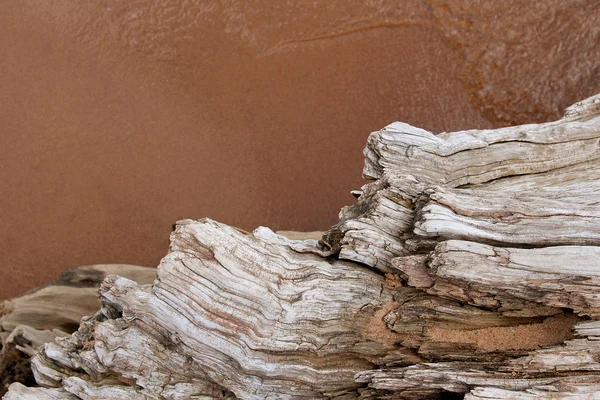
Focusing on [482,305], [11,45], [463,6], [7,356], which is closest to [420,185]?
[482,305]

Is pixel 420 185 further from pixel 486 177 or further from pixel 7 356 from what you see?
pixel 7 356

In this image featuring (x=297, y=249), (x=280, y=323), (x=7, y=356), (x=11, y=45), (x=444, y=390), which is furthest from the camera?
(x=11, y=45)

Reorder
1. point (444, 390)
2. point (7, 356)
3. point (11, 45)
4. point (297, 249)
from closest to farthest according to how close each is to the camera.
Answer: point (444, 390) → point (297, 249) → point (7, 356) → point (11, 45)


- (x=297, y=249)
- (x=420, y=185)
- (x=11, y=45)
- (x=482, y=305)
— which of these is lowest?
(x=482, y=305)

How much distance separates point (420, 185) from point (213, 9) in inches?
157

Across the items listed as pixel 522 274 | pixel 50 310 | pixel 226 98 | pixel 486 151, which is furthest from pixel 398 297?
pixel 50 310

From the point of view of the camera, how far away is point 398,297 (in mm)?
3650

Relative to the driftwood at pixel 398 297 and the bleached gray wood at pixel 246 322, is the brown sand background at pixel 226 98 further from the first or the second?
the bleached gray wood at pixel 246 322

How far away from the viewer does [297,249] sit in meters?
3.90

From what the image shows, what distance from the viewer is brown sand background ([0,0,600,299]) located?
6.35 meters

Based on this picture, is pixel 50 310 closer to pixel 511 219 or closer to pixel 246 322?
pixel 246 322

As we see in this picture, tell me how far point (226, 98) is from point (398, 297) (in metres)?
3.73

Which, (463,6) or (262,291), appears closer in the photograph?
(262,291)

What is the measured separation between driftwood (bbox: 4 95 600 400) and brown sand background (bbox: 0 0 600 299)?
2.25m
